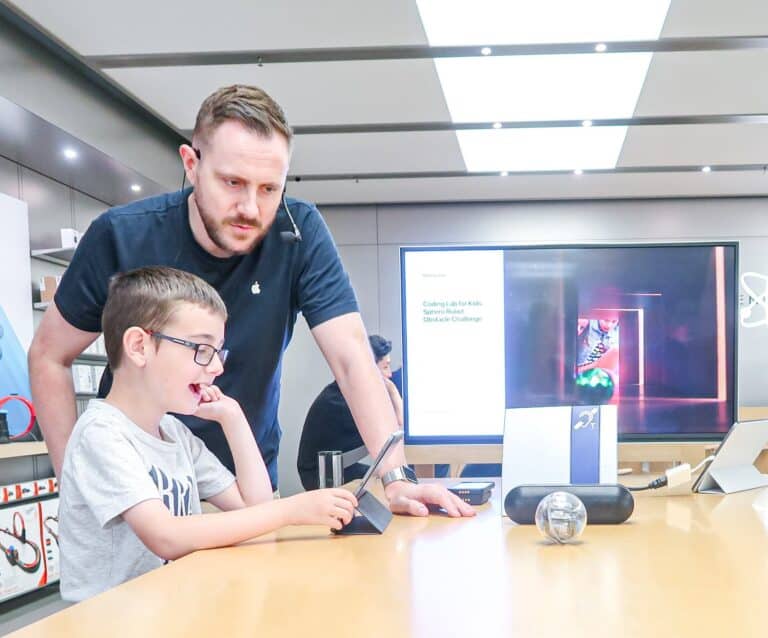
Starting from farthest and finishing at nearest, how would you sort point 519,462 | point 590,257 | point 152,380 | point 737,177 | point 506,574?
point 737,177 → point 590,257 → point 519,462 → point 152,380 → point 506,574

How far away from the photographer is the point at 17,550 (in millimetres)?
3566

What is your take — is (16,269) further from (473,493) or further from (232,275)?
(473,493)

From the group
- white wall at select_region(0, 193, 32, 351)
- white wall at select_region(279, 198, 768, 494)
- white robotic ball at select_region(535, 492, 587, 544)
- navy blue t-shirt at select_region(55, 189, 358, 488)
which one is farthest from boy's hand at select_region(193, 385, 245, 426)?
white wall at select_region(279, 198, 768, 494)

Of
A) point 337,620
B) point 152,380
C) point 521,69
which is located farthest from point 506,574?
point 521,69

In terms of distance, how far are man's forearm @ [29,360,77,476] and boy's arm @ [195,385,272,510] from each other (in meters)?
0.26

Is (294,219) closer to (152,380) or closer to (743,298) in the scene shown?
(152,380)

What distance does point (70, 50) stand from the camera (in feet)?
12.9

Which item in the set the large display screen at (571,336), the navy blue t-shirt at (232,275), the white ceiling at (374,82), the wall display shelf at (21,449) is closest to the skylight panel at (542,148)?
the white ceiling at (374,82)

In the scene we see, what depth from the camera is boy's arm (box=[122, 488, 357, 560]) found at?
1.03m

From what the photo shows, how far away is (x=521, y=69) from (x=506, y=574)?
3.61m

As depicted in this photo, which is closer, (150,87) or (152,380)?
(152,380)

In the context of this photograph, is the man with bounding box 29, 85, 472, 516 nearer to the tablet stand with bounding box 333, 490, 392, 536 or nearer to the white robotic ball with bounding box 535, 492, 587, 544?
the tablet stand with bounding box 333, 490, 392, 536

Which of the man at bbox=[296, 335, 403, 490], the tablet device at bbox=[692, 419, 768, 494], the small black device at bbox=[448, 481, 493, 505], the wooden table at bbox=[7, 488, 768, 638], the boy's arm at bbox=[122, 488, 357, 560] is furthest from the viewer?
the man at bbox=[296, 335, 403, 490]

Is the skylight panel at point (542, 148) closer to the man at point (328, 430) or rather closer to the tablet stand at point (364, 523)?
the man at point (328, 430)
